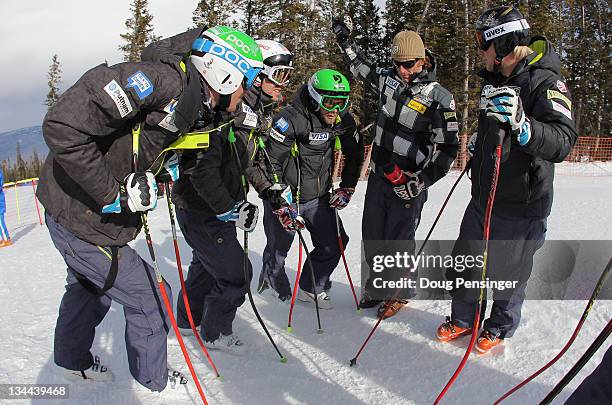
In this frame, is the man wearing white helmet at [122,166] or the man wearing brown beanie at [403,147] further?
the man wearing brown beanie at [403,147]

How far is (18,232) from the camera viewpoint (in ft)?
36.9

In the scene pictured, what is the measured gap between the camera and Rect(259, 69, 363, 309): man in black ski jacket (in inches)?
178

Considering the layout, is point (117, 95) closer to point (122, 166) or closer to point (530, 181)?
point (122, 166)

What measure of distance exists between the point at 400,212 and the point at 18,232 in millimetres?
10368

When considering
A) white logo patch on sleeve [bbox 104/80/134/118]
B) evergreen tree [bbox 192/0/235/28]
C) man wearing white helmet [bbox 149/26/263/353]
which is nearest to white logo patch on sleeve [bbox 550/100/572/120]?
man wearing white helmet [bbox 149/26/263/353]

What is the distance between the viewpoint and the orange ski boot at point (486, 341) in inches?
143

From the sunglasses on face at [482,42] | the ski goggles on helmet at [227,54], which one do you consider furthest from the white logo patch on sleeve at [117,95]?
the sunglasses on face at [482,42]

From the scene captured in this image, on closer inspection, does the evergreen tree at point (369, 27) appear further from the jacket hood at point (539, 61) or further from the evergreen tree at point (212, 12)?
the jacket hood at point (539, 61)

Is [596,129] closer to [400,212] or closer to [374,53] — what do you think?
[374,53]

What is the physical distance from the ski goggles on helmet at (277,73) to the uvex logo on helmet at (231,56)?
4.61 feet

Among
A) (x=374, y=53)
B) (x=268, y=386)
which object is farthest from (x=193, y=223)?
(x=374, y=53)

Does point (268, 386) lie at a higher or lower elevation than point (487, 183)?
lower

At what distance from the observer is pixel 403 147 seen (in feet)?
14.6

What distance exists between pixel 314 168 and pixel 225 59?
2.11 m
